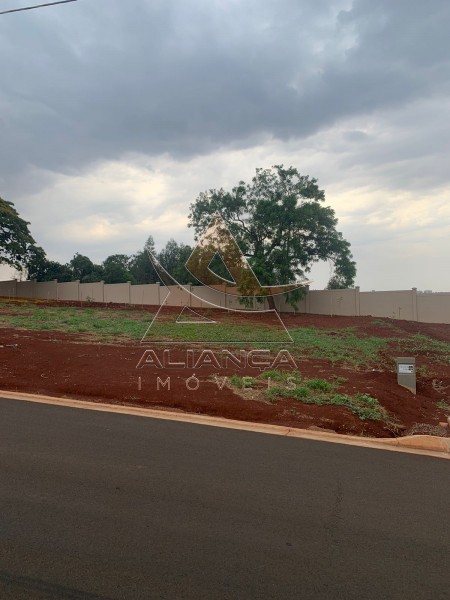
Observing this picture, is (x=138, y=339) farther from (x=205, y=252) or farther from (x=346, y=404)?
(x=205, y=252)

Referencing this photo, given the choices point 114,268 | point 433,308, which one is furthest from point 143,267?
point 433,308

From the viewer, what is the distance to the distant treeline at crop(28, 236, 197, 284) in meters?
41.6

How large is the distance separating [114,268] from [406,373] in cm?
4713

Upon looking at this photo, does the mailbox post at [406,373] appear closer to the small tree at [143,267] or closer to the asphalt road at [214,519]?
the asphalt road at [214,519]

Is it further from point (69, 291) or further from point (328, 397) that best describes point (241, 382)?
point (69, 291)

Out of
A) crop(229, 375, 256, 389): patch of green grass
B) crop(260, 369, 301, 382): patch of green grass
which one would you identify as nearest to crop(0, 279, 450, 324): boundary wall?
crop(260, 369, 301, 382): patch of green grass

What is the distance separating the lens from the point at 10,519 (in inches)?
149

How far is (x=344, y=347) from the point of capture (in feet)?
54.3

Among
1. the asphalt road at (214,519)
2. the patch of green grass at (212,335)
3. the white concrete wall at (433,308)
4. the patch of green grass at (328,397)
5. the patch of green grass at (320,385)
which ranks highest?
the white concrete wall at (433,308)

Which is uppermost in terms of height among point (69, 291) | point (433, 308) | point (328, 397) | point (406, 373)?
point (69, 291)

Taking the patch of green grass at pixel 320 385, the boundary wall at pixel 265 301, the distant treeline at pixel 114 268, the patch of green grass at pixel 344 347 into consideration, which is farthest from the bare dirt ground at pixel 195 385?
the distant treeline at pixel 114 268

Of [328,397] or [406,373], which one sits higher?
[406,373]

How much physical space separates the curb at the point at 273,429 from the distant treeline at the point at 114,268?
26669 mm

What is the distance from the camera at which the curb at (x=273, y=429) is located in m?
6.43
